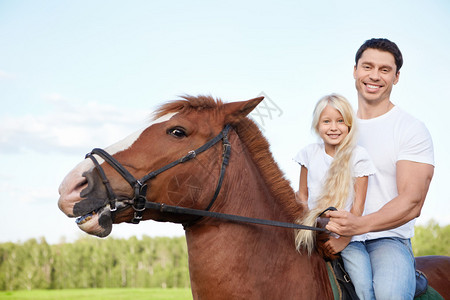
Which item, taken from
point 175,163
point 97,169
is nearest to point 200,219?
point 175,163

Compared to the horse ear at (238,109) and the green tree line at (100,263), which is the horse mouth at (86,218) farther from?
the green tree line at (100,263)

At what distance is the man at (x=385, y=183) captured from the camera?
10.7 feet

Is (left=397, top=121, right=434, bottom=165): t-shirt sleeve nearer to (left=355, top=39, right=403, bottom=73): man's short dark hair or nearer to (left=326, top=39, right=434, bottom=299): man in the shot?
(left=326, top=39, right=434, bottom=299): man

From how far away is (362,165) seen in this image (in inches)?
140

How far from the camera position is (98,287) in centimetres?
3256

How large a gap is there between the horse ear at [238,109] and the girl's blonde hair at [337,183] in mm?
919

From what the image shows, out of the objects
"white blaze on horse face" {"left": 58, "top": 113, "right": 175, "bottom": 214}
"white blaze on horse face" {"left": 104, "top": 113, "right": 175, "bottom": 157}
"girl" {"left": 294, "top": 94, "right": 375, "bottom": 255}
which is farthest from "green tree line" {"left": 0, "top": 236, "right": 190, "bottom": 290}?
"white blaze on horse face" {"left": 58, "top": 113, "right": 175, "bottom": 214}

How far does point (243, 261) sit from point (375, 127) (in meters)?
1.96

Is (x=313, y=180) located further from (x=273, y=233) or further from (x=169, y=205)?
(x=169, y=205)

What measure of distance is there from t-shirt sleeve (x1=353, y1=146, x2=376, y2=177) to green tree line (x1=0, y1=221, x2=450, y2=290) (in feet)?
95.9

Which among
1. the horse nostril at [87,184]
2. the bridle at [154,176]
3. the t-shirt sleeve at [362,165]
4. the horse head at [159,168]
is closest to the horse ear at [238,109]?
the horse head at [159,168]

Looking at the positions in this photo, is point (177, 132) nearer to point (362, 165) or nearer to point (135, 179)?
point (135, 179)

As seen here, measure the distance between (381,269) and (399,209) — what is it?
54 centimetres

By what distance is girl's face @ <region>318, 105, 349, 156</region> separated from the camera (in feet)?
12.4
